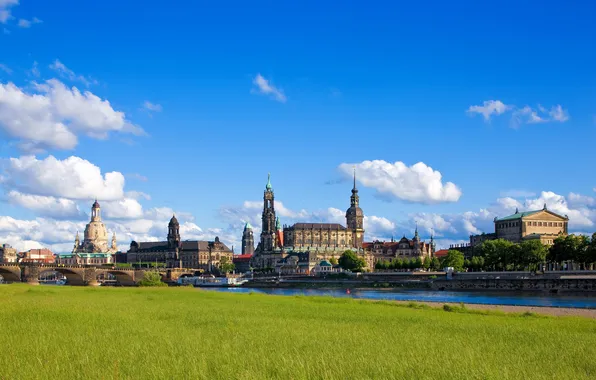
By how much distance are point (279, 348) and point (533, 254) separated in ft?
427

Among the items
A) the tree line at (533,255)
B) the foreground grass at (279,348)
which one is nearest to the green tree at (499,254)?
the tree line at (533,255)

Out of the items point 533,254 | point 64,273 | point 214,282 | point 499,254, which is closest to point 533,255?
point 533,254

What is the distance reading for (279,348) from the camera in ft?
72.9

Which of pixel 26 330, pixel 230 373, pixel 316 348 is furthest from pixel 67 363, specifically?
pixel 26 330

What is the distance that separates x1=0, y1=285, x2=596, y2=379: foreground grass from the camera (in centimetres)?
1741

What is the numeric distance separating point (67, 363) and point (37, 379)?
8.26 feet

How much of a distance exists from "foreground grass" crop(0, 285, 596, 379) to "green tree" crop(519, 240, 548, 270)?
112427 millimetres

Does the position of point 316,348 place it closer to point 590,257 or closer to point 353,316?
point 353,316

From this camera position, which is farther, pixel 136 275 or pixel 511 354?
pixel 136 275

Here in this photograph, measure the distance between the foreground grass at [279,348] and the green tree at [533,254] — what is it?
112 metres

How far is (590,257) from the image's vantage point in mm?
127375

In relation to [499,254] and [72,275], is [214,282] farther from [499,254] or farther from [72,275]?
[499,254]

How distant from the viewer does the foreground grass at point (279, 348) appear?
17406 mm

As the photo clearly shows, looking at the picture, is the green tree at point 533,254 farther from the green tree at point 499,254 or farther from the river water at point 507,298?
the river water at point 507,298
